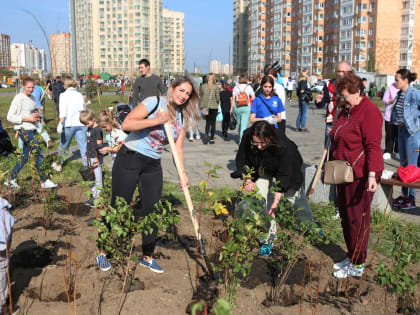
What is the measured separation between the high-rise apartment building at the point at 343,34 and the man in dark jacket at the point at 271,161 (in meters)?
74.4

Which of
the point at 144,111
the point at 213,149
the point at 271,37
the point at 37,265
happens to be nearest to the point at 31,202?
the point at 37,265

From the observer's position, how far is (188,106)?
12.1ft

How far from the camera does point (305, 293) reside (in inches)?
143

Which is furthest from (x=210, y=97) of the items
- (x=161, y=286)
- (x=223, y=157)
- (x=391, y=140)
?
(x=161, y=286)

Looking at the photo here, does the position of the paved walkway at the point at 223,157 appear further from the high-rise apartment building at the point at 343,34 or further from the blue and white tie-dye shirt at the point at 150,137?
the high-rise apartment building at the point at 343,34

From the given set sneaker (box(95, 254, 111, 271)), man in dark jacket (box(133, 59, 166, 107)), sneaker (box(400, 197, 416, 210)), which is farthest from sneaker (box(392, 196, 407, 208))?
man in dark jacket (box(133, 59, 166, 107))

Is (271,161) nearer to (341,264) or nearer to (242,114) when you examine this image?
(341,264)

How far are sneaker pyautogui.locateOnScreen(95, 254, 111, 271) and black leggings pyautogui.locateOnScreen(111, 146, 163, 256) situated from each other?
38cm

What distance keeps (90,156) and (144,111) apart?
2.50m

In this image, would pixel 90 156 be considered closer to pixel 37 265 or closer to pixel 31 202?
pixel 31 202

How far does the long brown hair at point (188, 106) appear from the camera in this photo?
3592 mm

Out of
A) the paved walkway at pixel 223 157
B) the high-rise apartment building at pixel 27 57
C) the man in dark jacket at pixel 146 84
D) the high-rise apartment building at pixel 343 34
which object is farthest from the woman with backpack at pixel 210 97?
the high-rise apartment building at pixel 343 34

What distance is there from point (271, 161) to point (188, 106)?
3.25 ft

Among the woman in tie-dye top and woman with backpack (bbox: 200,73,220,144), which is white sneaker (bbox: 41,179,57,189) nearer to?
the woman in tie-dye top
